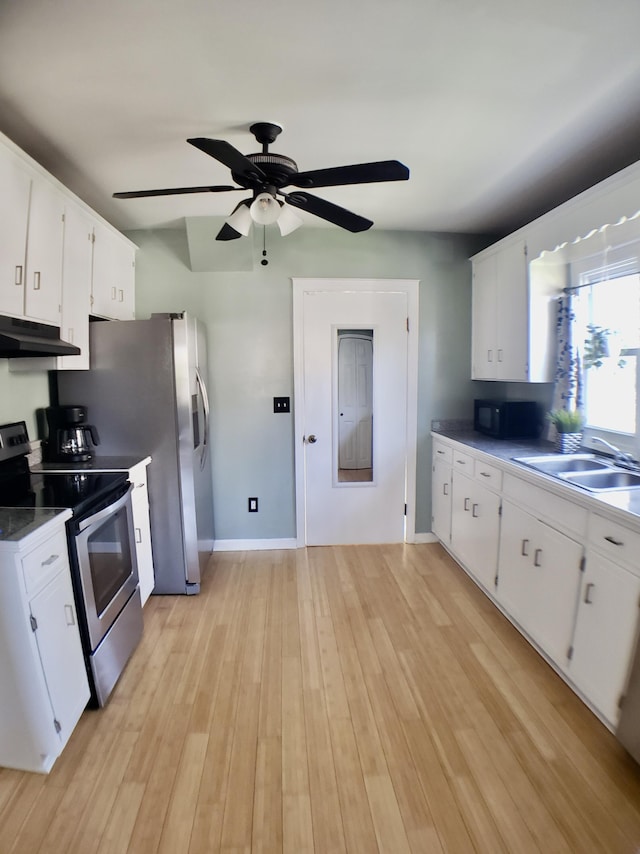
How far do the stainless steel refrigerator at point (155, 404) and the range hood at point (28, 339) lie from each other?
0.38 m

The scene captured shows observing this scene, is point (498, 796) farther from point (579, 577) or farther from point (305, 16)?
point (305, 16)

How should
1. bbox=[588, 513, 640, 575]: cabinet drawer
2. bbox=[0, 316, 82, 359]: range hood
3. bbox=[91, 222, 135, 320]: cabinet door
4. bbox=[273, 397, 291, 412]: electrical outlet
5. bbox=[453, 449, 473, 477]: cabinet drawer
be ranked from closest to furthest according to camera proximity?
bbox=[588, 513, 640, 575]: cabinet drawer < bbox=[0, 316, 82, 359]: range hood < bbox=[91, 222, 135, 320]: cabinet door < bbox=[453, 449, 473, 477]: cabinet drawer < bbox=[273, 397, 291, 412]: electrical outlet

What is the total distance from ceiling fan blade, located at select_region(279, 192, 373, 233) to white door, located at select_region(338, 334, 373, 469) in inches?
54.4

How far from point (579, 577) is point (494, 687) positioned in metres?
0.64

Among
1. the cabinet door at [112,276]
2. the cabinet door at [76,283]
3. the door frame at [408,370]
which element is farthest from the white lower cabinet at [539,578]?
the cabinet door at [112,276]

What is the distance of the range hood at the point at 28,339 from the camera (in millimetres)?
1592

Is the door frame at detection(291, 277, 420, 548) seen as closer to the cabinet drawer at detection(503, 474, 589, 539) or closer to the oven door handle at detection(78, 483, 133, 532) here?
the cabinet drawer at detection(503, 474, 589, 539)

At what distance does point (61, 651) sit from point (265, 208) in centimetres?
186

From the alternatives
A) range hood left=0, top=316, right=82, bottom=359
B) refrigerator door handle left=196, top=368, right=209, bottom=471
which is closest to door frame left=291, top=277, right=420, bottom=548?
refrigerator door handle left=196, top=368, right=209, bottom=471

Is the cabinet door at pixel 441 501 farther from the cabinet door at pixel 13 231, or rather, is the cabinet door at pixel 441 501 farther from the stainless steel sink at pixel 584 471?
the cabinet door at pixel 13 231

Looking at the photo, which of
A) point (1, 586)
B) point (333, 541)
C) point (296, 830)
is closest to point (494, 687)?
point (296, 830)

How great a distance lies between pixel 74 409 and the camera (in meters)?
2.37

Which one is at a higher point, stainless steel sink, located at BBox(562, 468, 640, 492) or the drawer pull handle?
stainless steel sink, located at BBox(562, 468, 640, 492)

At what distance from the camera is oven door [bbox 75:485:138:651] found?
66.0 inches
